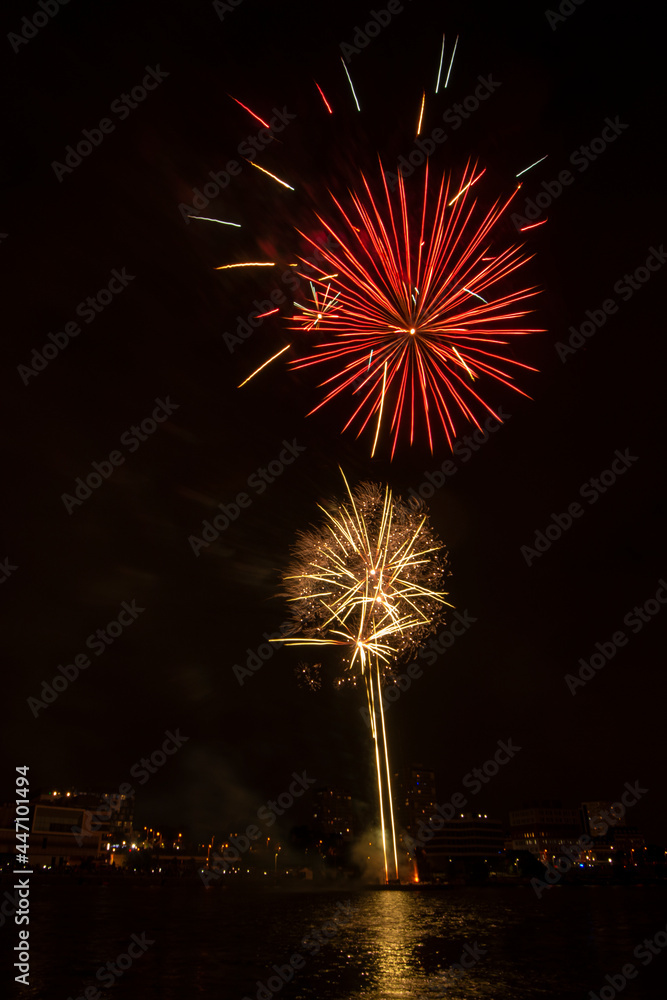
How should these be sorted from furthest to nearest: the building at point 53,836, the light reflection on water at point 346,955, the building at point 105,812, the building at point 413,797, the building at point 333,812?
the building at point 413,797, the building at point 333,812, the building at point 105,812, the building at point 53,836, the light reflection on water at point 346,955

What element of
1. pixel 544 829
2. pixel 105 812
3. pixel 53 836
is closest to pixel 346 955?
pixel 53 836

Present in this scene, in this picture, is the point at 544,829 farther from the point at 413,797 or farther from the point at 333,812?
the point at 333,812

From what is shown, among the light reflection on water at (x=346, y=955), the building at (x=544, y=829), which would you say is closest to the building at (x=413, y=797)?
the building at (x=544, y=829)

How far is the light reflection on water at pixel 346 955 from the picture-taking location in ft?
44.8

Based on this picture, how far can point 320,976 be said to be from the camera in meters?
15.0

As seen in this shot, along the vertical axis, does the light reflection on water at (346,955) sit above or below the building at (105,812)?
below

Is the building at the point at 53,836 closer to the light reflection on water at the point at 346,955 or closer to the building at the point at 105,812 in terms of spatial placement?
the building at the point at 105,812

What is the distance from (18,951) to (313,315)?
64.2 feet

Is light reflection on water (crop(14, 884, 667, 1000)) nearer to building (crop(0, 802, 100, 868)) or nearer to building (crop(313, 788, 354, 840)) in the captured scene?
building (crop(0, 802, 100, 868))

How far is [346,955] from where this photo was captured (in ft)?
59.8

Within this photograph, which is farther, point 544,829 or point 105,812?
point 544,829

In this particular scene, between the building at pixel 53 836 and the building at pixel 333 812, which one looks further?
the building at pixel 333 812

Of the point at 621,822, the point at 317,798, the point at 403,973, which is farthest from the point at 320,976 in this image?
the point at 621,822

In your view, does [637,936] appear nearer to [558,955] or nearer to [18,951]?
[558,955]
